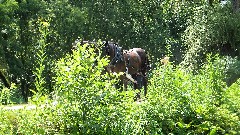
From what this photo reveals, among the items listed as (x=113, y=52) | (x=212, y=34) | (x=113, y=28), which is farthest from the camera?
(x=113, y=28)

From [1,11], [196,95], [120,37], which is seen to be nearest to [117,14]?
[120,37]

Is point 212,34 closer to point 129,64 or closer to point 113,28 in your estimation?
point 129,64

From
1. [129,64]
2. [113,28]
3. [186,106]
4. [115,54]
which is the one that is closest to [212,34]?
[129,64]

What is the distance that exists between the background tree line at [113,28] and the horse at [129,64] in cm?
274

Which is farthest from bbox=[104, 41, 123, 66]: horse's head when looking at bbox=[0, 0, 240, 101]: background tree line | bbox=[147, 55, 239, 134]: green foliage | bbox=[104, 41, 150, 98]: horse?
bbox=[147, 55, 239, 134]: green foliage

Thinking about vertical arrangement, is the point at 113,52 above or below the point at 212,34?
below

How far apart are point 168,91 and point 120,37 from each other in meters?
19.2

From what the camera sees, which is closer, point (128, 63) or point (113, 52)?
point (113, 52)

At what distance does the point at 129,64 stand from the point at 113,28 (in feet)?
34.1

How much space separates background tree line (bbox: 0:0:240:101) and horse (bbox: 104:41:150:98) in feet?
8.99

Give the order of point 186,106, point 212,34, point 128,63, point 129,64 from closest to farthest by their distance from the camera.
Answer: point 186,106 < point 128,63 < point 129,64 < point 212,34

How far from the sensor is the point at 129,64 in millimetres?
13750

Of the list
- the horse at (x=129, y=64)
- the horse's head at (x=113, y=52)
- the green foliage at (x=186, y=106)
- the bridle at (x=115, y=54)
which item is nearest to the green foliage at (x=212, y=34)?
the horse at (x=129, y=64)

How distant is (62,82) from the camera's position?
4121 millimetres
